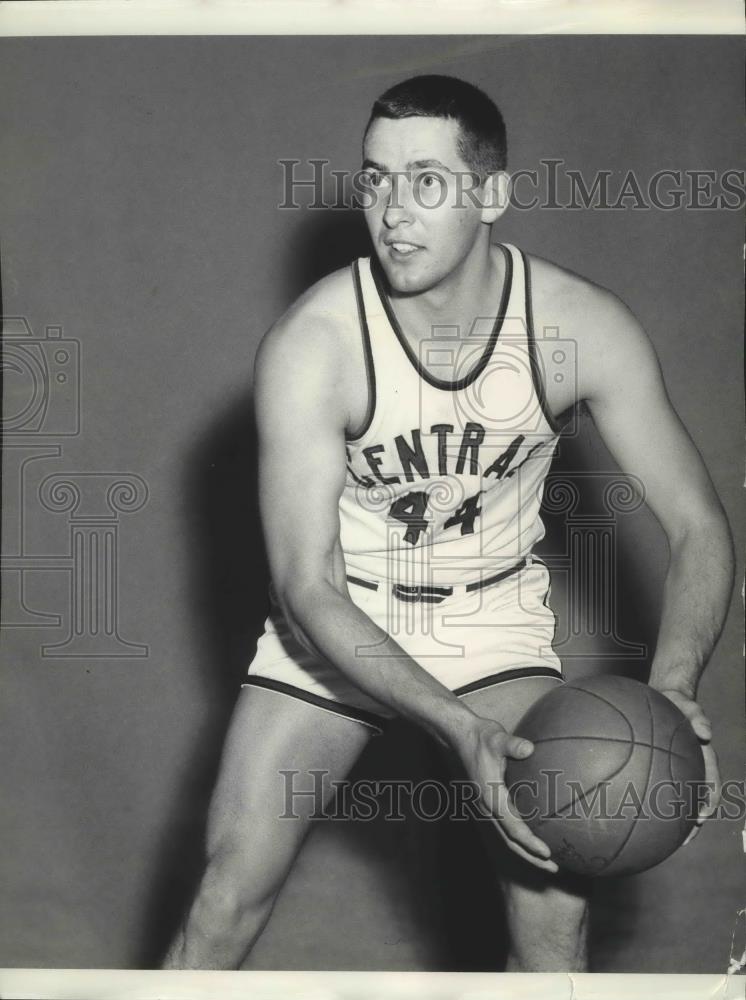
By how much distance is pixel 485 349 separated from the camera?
7.65ft

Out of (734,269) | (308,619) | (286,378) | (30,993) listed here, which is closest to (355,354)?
(286,378)

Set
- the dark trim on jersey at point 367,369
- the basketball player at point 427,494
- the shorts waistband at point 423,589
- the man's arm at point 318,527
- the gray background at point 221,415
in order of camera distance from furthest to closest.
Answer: the gray background at point 221,415 → the shorts waistband at point 423,589 → the dark trim on jersey at point 367,369 → the basketball player at point 427,494 → the man's arm at point 318,527

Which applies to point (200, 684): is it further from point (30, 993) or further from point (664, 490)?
point (664, 490)

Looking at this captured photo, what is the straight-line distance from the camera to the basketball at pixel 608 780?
6.27ft

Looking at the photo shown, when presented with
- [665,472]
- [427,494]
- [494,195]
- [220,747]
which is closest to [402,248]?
[494,195]

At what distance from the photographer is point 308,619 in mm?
2105

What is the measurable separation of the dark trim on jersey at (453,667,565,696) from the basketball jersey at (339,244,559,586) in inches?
7.7

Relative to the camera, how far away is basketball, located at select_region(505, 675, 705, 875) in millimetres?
1911

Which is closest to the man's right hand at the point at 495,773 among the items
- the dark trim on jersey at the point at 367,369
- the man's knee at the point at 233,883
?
the man's knee at the point at 233,883

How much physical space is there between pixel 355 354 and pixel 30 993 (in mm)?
1415

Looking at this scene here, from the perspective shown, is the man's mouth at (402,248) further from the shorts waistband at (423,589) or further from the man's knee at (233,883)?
the man's knee at (233,883)

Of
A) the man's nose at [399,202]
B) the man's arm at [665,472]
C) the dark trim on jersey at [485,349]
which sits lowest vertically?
the man's arm at [665,472]

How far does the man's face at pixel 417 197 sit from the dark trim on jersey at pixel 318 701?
74 cm

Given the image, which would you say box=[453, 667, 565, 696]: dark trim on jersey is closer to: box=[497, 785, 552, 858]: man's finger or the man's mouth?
box=[497, 785, 552, 858]: man's finger
